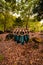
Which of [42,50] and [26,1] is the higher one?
[26,1]

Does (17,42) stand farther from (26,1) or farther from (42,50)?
(26,1)

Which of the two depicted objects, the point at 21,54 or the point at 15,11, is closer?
the point at 21,54

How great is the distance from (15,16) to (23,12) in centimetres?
335

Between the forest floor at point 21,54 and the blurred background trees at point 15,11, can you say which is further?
the blurred background trees at point 15,11

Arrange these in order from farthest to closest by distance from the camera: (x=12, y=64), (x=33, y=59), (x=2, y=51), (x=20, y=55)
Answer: (x=2, y=51)
(x=20, y=55)
(x=33, y=59)
(x=12, y=64)

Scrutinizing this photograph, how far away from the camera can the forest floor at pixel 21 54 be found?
1512 cm

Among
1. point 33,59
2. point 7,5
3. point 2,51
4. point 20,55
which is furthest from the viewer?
point 7,5

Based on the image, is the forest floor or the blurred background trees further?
the blurred background trees

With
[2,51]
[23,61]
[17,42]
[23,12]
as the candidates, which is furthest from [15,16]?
[23,61]

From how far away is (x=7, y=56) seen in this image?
16.7 metres

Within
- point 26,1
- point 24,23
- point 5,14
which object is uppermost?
point 26,1

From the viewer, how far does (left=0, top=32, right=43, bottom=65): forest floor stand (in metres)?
15.1

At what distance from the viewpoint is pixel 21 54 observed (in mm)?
17328

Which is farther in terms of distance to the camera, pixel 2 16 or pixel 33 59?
pixel 2 16
